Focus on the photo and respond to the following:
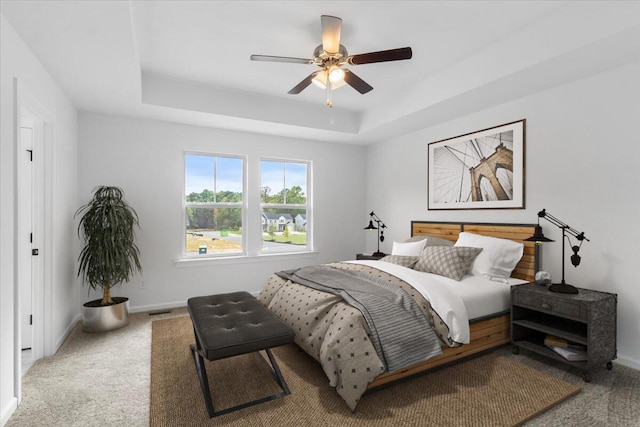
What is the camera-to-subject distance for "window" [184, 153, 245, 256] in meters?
4.44

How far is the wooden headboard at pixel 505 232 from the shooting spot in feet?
10.6

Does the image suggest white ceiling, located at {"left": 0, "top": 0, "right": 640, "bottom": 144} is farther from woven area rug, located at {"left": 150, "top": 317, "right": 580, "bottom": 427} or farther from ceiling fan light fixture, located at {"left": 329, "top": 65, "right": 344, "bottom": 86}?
woven area rug, located at {"left": 150, "top": 317, "right": 580, "bottom": 427}

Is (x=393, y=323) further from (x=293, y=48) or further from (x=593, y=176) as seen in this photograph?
(x=293, y=48)

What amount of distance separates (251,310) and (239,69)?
241cm

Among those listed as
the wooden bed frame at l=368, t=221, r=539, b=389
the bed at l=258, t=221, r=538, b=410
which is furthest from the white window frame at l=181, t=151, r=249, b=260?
the wooden bed frame at l=368, t=221, r=539, b=389

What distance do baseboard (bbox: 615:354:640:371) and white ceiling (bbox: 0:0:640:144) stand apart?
2.35 metres

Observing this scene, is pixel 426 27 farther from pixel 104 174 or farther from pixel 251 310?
pixel 104 174

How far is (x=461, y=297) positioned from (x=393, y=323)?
2.47 ft

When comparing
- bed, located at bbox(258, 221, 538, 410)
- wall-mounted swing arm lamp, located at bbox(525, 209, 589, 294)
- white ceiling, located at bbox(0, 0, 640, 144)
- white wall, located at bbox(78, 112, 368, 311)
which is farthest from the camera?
white wall, located at bbox(78, 112, 368, 311)

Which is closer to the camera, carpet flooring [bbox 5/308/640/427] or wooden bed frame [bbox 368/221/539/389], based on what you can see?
carpet flooring [bbox 5/308/640/427]

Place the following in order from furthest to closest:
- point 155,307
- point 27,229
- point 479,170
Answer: point 155,307
point 479,170
point 27,229

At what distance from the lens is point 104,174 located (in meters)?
3.88

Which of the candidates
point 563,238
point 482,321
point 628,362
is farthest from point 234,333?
point 628,362

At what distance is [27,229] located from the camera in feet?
9.11
